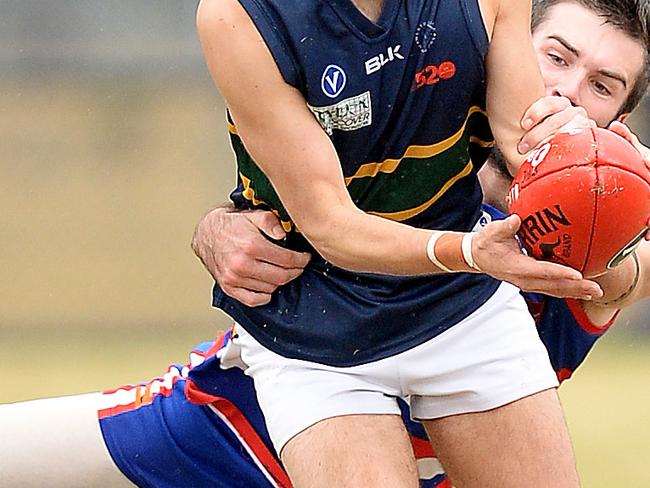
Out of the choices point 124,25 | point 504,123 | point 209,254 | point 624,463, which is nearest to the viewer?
point 504,123

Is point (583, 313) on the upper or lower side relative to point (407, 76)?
lower

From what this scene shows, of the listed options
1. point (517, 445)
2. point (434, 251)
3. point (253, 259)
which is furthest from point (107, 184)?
point (434, 251)

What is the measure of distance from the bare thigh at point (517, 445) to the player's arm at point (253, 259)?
40 centimetres

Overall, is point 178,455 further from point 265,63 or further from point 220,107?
point 220,107

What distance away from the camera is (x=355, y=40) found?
2.31 meters

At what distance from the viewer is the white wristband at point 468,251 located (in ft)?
6.64

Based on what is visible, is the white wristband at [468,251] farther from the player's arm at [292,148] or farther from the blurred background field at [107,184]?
the blurred background field at [107,184]

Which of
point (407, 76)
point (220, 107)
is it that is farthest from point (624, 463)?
point (407, 76)

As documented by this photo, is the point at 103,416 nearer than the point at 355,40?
No

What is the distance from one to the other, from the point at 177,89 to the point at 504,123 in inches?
159

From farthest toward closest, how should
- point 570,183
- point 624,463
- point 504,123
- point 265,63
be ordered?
point 624,463 → point 504,123 → point 265,63 → point 570,183

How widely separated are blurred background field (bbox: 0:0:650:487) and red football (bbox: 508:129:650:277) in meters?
4.20

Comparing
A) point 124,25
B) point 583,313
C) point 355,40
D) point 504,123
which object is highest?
point 124,25

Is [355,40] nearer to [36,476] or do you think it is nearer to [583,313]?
[583,313]
